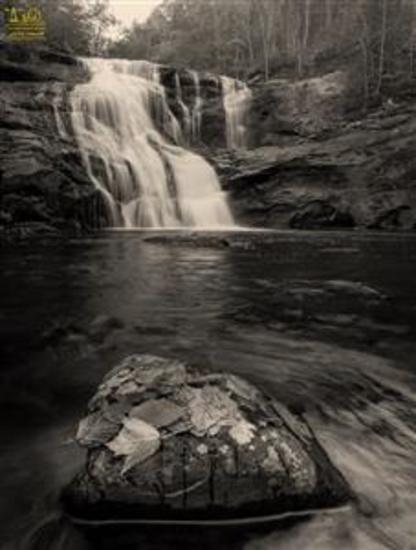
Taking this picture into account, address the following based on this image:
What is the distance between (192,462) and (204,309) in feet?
17.8

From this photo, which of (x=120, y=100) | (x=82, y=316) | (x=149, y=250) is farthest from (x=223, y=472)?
(x=120, y=100)

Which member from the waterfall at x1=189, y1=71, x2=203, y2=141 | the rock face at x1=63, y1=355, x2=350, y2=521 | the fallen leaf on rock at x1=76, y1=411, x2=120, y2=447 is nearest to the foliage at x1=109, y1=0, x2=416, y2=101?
the waterfall at x1=189, y1=71, x2=203, y2=141

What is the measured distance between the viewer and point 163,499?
10.4ft

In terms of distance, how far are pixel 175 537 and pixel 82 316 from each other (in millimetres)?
5218

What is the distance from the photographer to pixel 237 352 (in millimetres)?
6402

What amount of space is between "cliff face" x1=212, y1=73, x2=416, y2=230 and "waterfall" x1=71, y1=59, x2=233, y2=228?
1.27m

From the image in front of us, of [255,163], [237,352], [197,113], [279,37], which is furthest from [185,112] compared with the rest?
[279,37]

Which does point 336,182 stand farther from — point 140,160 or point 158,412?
point 158,412

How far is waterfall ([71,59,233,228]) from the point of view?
943 inches

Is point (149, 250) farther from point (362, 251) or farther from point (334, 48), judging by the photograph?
point (334, 48)

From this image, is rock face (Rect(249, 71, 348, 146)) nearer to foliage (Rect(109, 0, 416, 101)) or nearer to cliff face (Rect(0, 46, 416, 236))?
cliff face (Rect(0, 46, 416, 236))

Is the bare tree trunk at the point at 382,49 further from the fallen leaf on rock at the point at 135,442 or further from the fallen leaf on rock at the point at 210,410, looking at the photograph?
the fallen leaf on rock at the point at 135,442

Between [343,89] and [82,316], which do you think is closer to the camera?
[82,316]
